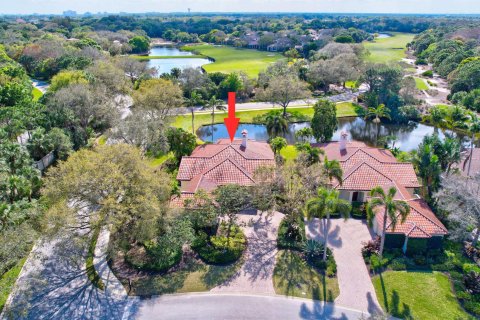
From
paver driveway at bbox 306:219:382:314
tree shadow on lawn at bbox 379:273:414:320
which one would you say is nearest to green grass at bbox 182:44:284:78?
paver driveway at bbox 306:219:382:314

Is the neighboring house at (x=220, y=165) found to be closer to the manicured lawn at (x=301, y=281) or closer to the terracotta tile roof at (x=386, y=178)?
the terracotta tile roof at (x=386, y=178)

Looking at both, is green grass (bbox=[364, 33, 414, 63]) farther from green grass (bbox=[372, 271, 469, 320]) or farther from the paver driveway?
green grass (bbox=[372, 271, 469, 320])

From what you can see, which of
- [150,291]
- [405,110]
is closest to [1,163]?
[150,291]

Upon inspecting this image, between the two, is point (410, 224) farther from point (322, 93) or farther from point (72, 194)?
point (322, 93)

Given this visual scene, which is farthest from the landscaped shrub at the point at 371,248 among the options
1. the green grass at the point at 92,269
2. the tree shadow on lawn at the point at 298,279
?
the green grass at the point at 92,269

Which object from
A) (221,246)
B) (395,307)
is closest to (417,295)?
(395,307)
